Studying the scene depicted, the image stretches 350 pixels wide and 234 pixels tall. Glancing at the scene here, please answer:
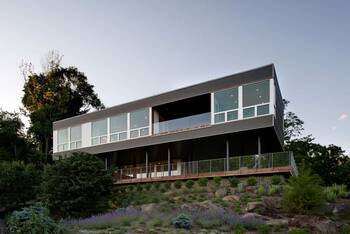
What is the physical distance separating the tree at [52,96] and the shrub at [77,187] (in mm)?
20525

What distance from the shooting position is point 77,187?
646 inches

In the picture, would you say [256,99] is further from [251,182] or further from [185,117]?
[185,117]

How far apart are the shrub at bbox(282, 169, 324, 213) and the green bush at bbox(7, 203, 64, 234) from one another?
7555 millimetres

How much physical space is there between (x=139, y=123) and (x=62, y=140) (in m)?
8.09

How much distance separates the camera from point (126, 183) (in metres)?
23.7

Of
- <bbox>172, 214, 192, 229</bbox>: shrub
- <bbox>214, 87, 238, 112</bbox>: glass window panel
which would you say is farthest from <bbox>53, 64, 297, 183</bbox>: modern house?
<bbox>172, 214, 192, 229</bbox>: shrub

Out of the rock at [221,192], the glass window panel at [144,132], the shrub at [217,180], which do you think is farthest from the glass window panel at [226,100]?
the glass window panel at [144,132]

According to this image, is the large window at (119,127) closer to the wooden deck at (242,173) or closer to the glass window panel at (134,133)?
the glass window panel at (134,133)

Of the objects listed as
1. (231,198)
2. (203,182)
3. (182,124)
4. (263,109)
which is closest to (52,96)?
(182,124)

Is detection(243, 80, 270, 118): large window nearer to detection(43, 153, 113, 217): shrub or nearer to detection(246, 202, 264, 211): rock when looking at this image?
detection(246, 202, 264, 211): rock

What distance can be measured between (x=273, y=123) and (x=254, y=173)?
2426 millimetres

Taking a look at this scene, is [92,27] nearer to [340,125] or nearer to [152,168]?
[152,168]

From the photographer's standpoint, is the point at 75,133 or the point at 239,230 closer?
the point at 239,230

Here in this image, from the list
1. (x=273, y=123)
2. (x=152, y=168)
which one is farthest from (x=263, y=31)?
(x=152, y=168)
